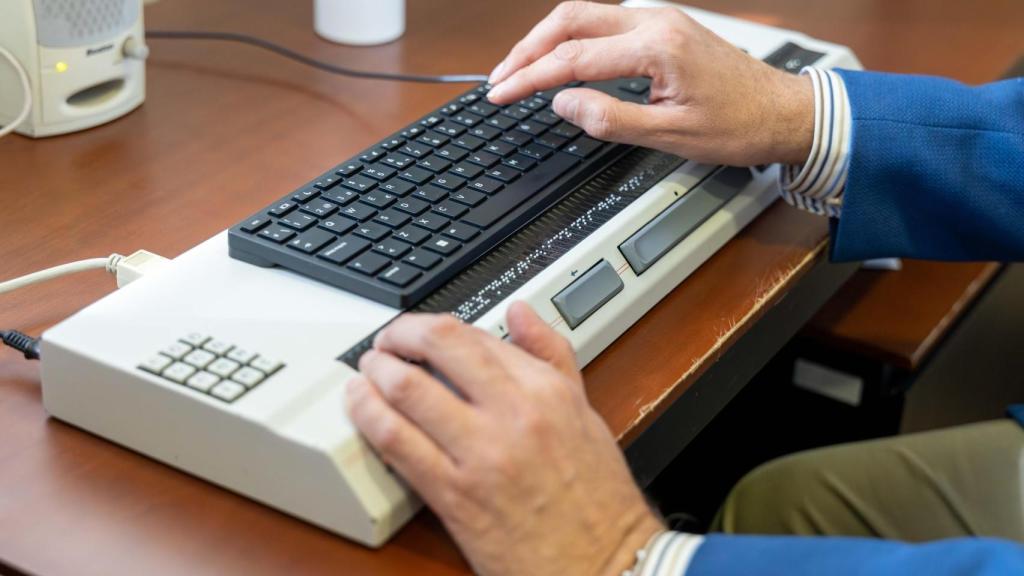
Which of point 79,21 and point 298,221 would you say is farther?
point 79,21

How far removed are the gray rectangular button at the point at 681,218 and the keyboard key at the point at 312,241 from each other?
0.18 metres

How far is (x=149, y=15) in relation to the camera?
3.98ft

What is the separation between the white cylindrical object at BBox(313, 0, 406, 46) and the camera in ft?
3.86

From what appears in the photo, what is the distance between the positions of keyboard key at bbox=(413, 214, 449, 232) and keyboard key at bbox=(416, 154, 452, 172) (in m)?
0.06

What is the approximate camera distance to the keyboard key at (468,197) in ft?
2.59

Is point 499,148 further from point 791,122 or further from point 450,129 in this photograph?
point 791,122

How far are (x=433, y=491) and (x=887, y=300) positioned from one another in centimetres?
67

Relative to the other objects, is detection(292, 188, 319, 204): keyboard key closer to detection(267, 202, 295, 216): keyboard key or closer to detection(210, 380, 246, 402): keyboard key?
detection(267, 202, 295, 216): keyboard key

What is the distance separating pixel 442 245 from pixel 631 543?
21cm

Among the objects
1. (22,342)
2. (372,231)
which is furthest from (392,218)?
(22,342)

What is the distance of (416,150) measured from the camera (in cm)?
84

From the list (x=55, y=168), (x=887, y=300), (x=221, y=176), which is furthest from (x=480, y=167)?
(x=887, y=300)

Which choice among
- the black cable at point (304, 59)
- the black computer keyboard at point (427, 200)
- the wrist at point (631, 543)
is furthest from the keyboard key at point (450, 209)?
the black cable at point (304, 59)

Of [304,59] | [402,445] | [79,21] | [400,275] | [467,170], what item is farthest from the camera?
[304,59]
